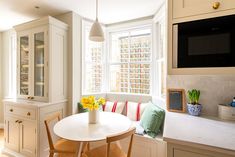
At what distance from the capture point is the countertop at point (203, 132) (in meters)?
0.89

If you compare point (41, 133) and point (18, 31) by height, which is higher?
point (18, 31)

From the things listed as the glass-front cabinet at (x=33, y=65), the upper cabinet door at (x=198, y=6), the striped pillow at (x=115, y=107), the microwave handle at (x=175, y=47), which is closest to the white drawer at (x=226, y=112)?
the microwave handle at (x=175, y=47)

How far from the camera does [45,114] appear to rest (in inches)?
87.9

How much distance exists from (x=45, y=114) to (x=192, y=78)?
6.99ft

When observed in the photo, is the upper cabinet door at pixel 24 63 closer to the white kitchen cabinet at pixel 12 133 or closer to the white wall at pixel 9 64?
the white kitchen cabinet at pixel 12 133

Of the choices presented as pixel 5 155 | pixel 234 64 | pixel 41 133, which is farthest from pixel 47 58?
pixel 234 64

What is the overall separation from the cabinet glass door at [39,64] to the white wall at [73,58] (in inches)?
17.0

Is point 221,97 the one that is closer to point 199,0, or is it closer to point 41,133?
point 199,0

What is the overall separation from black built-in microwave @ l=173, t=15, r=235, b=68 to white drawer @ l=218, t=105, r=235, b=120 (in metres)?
0.60

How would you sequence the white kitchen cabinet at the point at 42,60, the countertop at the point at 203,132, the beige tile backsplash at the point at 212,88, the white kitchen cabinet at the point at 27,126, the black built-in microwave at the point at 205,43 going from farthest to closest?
the white kitchen cabinet at the point at 42,60, the white kitchen cabinet at the point at 27,126, the beige tile backsplash at the point at 212,88, the black built-in microwave at the point at 205,43, the countertop at the point at 203,132

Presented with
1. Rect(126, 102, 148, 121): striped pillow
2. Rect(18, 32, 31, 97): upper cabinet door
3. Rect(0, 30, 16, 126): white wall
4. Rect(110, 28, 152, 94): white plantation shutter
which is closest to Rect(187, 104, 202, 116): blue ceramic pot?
Rect(126, 102, 148, 121): striped pillow

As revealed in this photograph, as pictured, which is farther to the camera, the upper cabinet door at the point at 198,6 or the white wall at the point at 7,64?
the white wall at the point at 7,64

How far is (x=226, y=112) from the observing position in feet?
4.55

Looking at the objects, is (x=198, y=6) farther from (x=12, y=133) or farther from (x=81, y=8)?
(x=12, y=133)
